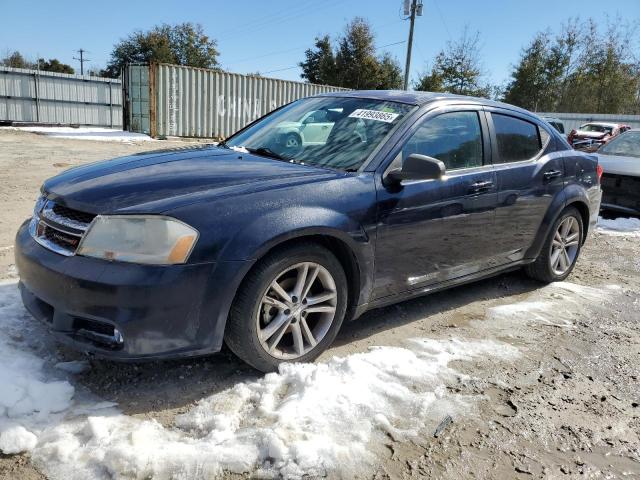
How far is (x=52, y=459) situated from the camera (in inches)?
86.2

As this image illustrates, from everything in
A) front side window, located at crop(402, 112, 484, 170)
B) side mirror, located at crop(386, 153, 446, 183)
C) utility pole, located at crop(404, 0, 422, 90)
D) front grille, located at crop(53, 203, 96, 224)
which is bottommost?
front grille, located at crop(53, 203, 96, 224)

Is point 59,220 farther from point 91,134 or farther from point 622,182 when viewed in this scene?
point 91,134

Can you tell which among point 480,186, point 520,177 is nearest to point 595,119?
point 520,177

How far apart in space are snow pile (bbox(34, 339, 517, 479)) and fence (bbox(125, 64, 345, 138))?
17603 millimetres

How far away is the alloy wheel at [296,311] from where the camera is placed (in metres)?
2.90

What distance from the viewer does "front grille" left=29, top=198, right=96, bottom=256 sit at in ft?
8.67

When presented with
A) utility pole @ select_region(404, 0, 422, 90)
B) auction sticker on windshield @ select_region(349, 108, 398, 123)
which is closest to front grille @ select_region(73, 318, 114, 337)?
auction sticker on windshield @ select_region(349, 108, 398, 123)

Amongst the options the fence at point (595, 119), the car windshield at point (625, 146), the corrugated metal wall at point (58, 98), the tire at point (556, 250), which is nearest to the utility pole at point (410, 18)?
the fence at point (595, 119)

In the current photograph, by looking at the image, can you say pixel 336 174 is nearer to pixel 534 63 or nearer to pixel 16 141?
pixel 16 141

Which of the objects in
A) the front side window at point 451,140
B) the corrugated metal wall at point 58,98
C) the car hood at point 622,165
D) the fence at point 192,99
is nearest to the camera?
the front side window at point 451,140

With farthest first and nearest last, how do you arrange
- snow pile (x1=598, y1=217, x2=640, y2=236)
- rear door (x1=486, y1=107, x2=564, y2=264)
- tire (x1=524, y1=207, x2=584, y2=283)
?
snow pile (x1=598, y1=217, x2=640, y2=236) → tire (x1=524, y1=207, x2=584, y2=283) → rear door (x1=486, y1=107, x2=564, y2=264)

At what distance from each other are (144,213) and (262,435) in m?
1.16

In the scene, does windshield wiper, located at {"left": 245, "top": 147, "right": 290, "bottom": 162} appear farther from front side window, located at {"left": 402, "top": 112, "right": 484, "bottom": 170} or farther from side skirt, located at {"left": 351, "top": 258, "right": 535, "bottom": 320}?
side skirt, located at {"left": 351, "top": 258, "right": 535, "bottom": 320}

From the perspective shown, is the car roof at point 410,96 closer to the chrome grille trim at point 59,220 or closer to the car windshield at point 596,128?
the chrome grille trim at point 59,220
